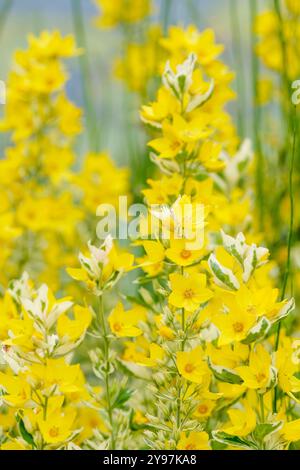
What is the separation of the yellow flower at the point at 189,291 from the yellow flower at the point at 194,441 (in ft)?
0.45

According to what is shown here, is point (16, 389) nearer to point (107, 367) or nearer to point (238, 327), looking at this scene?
point (107, 367)

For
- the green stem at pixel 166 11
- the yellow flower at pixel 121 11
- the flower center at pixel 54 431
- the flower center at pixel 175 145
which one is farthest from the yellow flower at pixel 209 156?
the yellow flower at pixel 121 11

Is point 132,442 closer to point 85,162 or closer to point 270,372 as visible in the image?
point 270,372

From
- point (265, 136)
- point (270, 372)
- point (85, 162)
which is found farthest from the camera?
point (265, 136)

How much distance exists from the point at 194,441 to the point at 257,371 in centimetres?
11

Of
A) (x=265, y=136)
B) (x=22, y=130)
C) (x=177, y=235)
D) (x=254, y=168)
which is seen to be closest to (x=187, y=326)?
(x=177, y=235)

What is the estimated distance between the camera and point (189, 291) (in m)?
0.94

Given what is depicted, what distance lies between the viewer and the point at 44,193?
178 centimetres

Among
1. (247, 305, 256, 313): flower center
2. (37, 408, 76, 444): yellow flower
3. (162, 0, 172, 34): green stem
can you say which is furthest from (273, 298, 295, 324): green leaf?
(162, 0, 172, 34): green stem

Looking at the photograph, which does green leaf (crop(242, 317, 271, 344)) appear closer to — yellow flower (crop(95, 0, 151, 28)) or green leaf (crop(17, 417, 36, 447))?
green leaf (crop(17, 417, 36, 447))

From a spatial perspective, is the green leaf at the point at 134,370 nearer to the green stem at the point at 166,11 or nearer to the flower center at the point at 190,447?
the flower center at the point at 190,447

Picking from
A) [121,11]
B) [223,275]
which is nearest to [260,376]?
[223,275]

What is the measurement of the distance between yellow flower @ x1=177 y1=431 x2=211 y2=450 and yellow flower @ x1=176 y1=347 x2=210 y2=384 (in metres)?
0.06
